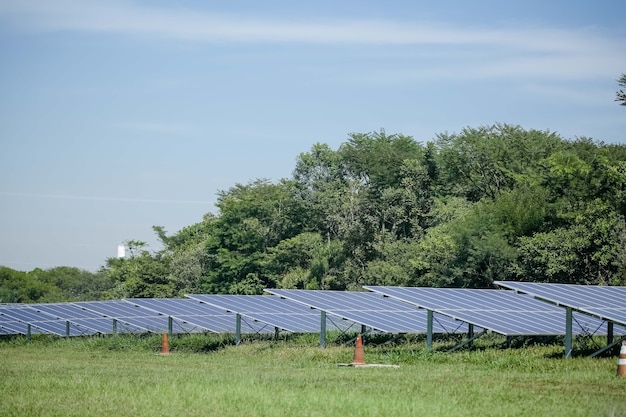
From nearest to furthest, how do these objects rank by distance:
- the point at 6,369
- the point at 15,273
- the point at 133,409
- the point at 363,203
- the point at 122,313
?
1. the point at 133,409
2. the point at 6,369
3. the point at 122,313
4. the point at 363,203
5. the point at 15,273

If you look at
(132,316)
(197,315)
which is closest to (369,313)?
(197,315)

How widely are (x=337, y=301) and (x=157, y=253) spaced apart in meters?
58.2

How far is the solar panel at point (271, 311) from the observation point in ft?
124

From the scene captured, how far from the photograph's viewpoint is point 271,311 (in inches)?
1555

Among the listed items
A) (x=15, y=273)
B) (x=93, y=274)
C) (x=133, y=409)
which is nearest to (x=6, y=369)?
(x=133, y=409)

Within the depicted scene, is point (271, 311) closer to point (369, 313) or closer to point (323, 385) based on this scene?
point (369, 313)

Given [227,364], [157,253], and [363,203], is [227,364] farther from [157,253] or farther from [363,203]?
[157,253]

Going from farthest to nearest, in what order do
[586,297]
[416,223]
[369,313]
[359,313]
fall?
1. [416,223]
2. [369,313]
3. [359,313]
4. [586,297]

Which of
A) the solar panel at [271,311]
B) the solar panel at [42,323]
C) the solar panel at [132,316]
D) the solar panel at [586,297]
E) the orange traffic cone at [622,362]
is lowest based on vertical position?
the solar panel at [42,323]

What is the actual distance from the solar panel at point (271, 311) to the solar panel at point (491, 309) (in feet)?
19.7

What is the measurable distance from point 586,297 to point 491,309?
4968mm

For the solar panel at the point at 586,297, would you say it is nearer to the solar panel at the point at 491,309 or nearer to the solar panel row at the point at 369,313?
the solar panel row at the point at 369,313

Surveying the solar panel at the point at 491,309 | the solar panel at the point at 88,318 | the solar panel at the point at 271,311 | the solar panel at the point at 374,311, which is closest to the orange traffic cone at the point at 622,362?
the solar panel at the point at 491,309

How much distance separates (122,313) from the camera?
47062 millimetres
